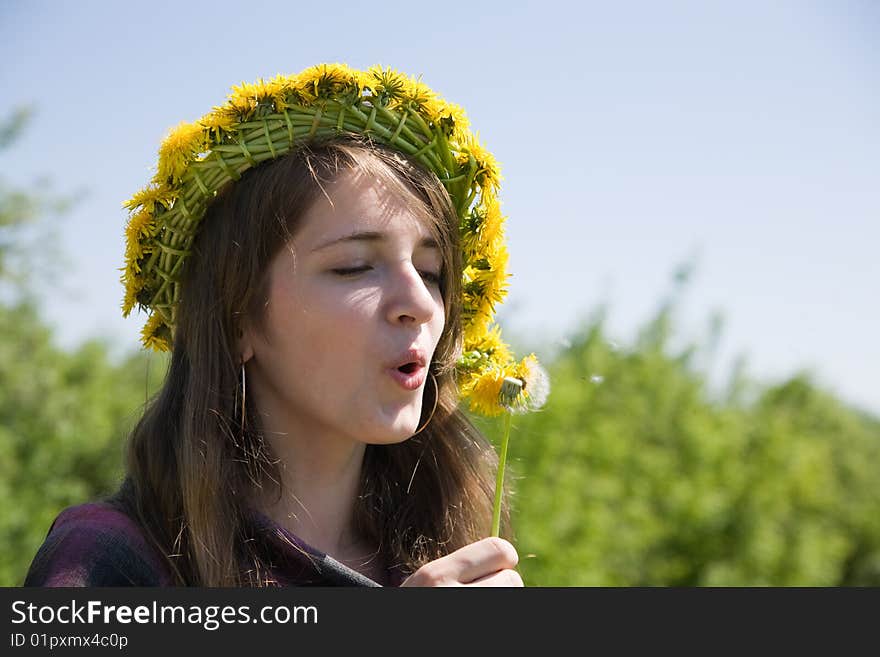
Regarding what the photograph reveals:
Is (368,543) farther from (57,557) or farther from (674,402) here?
(674,402)

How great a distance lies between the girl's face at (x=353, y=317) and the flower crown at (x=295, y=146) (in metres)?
0.19

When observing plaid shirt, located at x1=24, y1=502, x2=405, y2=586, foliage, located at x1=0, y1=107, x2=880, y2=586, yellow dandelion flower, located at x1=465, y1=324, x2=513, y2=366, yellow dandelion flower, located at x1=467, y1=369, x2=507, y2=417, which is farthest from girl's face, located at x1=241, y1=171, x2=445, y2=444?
foliage, located at x1=0, y1=107, x2=880, y2=586

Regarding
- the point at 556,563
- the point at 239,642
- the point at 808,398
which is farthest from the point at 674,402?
the point at 239,642

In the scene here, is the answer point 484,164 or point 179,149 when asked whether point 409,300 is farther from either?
point 179,149

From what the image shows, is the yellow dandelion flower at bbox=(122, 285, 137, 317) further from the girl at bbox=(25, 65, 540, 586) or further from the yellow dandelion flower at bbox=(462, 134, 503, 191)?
the yellow dandelion flower at bbox=(462, 134, 503, 191)

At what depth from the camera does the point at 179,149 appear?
2055mm

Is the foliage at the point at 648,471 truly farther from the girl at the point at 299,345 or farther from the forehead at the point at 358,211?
the forehead at the point at 358,211

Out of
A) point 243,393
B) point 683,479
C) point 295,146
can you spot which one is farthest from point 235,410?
point 683,479

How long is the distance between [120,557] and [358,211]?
33.1 inches

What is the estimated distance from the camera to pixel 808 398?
6145mm

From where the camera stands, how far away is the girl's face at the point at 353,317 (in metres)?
1.85

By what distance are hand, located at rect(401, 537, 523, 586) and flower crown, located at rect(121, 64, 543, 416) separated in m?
0.31

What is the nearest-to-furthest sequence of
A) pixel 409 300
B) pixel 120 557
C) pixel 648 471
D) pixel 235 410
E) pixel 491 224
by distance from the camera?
1. pixel 120 557
2. pixel 409 300
3. pixel 235 410
4. pixel 491 224
5. pixel 648 471

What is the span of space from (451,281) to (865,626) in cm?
114
